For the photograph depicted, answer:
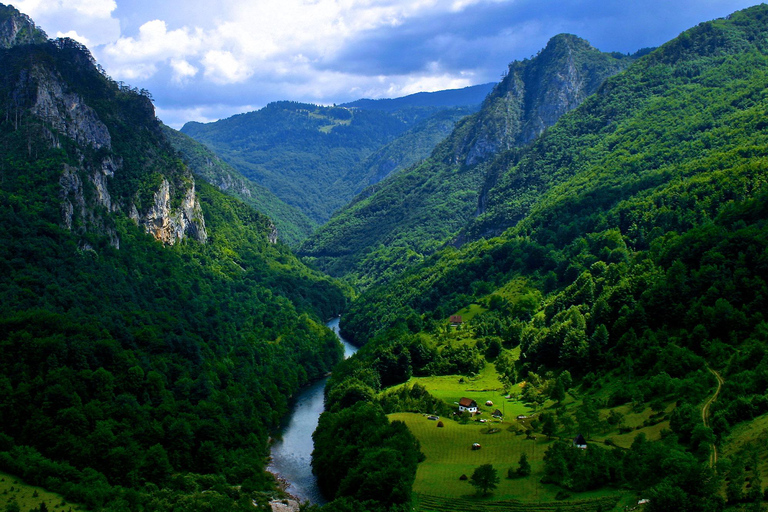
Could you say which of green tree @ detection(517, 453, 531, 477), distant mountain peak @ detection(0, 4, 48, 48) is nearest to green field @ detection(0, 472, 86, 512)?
green tree @ detection(517, 453, 531, 477)

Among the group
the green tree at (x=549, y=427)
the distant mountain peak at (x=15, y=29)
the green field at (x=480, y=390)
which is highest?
the distant mountain peak at (x=15, y=29)

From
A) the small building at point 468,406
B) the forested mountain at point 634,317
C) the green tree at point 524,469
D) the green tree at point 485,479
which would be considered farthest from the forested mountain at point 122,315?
the green tree at point 524,469

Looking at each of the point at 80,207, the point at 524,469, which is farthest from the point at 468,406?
the point at 80,207

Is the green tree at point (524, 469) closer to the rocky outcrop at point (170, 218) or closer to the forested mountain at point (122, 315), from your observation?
the forested mountain at point (122, 315)

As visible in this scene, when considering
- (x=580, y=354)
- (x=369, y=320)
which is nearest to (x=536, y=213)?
(x=369, y=320)

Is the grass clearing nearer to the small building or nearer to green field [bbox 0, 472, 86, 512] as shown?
the small building

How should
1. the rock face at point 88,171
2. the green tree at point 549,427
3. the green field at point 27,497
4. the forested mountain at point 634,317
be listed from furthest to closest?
1. the rock face at point 88,171
2. the green tree at point 549,427
3. the green field at point 27,497
4. the forested mountain at point 634,317

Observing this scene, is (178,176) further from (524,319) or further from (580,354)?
(580,354)

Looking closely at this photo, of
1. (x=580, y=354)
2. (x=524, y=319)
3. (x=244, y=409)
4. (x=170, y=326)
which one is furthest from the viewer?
(x=524, y=319)
